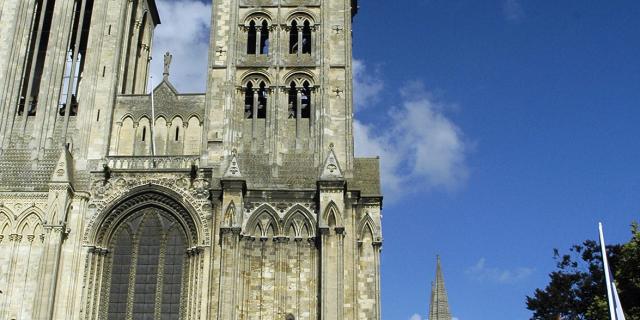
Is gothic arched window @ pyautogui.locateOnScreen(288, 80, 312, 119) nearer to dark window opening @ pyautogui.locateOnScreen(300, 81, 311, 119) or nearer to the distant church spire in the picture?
dark window opening @ pyautogui.locateOnScreen(300, 81, 311, 119)

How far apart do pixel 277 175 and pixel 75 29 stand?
10.7 m

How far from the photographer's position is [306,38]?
35.6 m

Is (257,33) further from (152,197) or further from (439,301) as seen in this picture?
(439,301)

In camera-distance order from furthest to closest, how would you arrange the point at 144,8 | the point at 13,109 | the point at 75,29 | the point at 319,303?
the point at 144,8, the point at 75,29, the point at 13,109, the point at 319,303

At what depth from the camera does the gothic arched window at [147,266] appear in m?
30.3

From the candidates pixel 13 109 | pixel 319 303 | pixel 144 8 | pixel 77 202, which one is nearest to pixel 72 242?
pixel 77 202

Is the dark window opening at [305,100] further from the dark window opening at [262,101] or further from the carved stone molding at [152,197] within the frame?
the carved stone molding at [152,197]

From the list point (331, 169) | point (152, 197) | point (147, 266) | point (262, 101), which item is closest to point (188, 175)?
point (152, 197)

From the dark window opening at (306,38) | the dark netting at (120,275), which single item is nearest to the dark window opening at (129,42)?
the dark netting at (120,275)

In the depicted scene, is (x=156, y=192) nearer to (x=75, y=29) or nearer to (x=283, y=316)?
(x=283, y=316)

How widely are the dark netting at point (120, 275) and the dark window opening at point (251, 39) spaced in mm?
8854

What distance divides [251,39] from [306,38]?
2181 mm

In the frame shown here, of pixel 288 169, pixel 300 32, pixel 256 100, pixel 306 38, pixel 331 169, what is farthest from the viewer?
pixel 306 38

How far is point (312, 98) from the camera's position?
3362 centimetres
